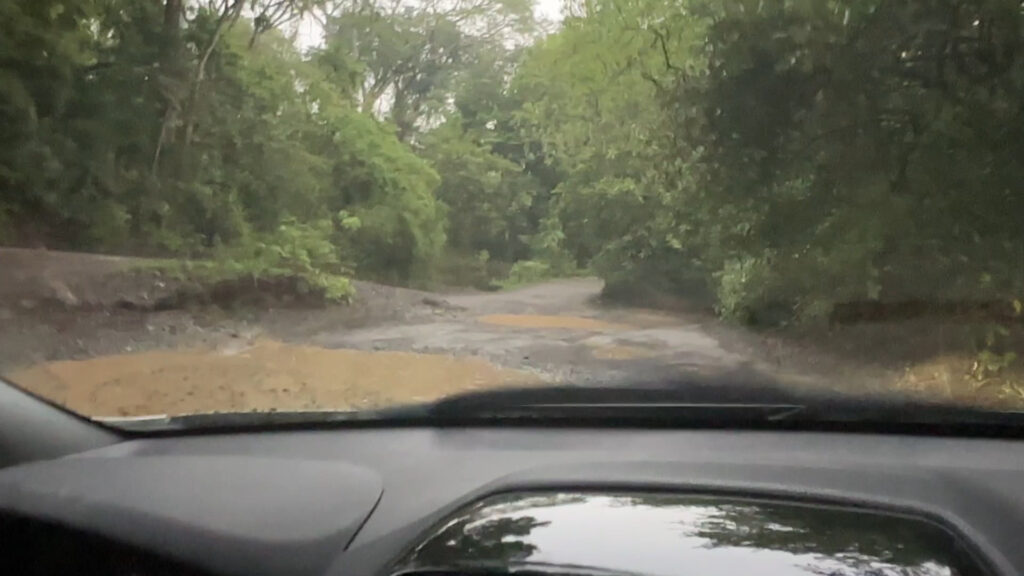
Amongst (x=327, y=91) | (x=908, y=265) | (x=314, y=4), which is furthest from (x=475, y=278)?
(x=908, y=265)

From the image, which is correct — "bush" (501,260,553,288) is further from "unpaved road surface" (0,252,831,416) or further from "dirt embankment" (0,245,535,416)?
"dirt embankment" (0,245,535,416)

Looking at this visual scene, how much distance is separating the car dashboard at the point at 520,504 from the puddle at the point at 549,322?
2.23 feet

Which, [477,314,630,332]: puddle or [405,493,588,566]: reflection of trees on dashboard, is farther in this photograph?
[477,314,630,332]: puddle

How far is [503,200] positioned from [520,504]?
4.30ft

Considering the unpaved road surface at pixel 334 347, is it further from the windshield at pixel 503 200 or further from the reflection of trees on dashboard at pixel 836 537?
the reflection of trees on dashboard at pixel 836 537

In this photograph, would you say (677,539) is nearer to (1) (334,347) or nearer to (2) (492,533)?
(2) (492,533)

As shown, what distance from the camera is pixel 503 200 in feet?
9.52

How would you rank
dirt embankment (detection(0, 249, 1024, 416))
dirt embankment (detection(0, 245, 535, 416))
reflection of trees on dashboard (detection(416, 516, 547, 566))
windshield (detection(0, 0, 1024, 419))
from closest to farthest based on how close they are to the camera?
reflection of trees on dashboard (detection(416, 516, 547, 566)) → windshield (detection(0, 0, 1024, 419)) → dirt embankment (detection(0, 249, 1024, 416)) → dirt embankment (detection(0, 245, 535, 416))

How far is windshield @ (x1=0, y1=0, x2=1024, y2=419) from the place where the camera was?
232cm

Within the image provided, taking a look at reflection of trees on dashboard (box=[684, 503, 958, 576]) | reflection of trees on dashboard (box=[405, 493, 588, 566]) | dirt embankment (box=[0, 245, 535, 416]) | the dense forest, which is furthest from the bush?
reflection of trees on dashboard (box=[684, 503, 958, 576])

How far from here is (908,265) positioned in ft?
7.72

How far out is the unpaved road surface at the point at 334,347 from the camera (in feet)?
8.71

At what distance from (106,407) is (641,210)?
1.54 m

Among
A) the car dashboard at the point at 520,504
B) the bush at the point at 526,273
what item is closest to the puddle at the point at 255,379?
the bush at the point at 526,273
